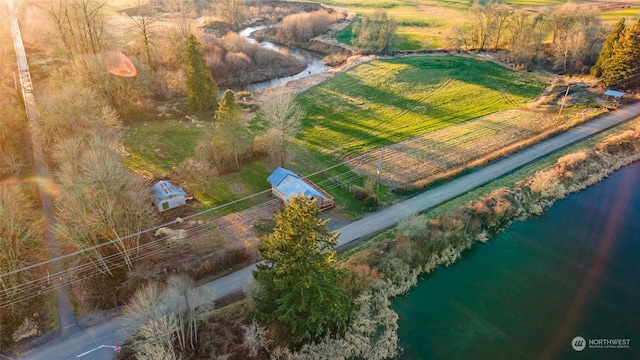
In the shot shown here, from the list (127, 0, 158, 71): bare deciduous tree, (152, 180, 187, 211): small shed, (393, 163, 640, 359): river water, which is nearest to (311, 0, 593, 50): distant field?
(127, 0, 158, 71): bare deciduous tree

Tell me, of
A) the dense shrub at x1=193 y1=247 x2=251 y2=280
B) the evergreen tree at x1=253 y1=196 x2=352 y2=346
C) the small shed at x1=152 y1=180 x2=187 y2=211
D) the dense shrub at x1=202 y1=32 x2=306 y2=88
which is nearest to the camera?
the evergreen tree at x1=253 y1=196 x2=352 y2=346

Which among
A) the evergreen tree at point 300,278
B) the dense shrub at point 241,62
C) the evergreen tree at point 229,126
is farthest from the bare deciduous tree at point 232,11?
the evergreen tree at point 300,278

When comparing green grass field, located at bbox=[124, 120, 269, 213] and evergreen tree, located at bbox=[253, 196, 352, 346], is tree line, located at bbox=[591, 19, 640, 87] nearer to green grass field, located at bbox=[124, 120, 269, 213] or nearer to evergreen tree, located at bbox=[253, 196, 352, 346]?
green grass field, located at bbox=[124, 120, 269, 213]

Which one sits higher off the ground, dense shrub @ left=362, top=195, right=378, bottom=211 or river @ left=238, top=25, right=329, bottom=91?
river @ left=238, top=25, right=329, bottom=91

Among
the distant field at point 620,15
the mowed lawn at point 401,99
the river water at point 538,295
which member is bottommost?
the river water at point 538,295

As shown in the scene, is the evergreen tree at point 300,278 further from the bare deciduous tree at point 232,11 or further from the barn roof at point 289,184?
the bare deciduous tree at point 232,11

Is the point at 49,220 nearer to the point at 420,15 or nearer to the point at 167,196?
the point at 167,196
